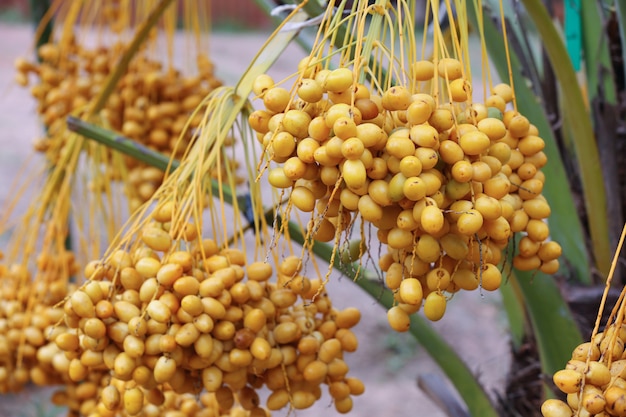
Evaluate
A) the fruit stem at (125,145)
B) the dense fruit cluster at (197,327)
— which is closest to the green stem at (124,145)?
the fruit stem at (125,145)

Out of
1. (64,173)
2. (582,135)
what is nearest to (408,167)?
(582,135)

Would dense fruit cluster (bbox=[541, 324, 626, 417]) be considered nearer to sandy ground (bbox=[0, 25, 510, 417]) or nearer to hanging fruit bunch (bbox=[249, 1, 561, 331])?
hanging fruit bunch (bbox=[249, 1, 561, 331])

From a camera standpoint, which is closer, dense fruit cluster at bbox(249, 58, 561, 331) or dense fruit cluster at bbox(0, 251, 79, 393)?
dense fruit cluster at bbox(249, 58, 561, 331)

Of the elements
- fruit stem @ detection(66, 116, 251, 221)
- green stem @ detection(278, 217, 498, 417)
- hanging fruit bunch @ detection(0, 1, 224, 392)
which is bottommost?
green stem @ detection(278, 217, 498, 417)

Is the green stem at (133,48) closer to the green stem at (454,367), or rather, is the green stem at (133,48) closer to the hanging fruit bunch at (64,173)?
the hanging fruit bunch at (64,173)

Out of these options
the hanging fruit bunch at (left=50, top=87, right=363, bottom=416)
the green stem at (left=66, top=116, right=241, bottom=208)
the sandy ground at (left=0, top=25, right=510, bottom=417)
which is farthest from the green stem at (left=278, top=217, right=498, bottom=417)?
the sandy ground at (left=0, top=25, right=510, bottom=417)
